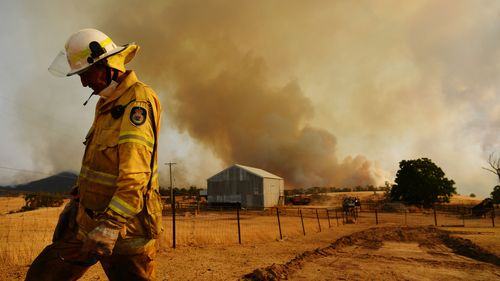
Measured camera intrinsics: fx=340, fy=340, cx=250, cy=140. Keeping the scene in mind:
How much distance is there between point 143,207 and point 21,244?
8533 millimetres

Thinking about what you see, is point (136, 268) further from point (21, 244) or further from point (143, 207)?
point (21, 244)

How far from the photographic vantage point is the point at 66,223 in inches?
109

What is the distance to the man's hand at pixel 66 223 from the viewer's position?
268cm

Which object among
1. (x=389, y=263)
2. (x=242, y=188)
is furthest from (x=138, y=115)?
(x=242, y=188)

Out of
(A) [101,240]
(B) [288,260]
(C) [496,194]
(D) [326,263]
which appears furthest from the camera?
(C) [496,194]

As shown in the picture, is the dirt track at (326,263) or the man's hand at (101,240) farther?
the dirt track at (326,263)

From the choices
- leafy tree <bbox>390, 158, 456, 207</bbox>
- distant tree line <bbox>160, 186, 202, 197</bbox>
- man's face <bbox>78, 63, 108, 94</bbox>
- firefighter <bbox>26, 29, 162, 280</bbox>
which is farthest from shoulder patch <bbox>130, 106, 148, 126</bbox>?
distant tree line <bbox>160, 186, 202, 197</bbox>

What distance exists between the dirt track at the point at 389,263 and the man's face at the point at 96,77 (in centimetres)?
542

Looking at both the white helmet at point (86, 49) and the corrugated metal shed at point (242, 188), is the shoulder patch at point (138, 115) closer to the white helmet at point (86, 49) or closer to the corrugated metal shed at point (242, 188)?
the white helmet at point (86, 49)

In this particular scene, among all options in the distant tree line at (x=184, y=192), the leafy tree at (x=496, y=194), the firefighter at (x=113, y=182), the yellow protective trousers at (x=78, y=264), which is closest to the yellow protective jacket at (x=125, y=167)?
the firefighter at (x=113, y=182)

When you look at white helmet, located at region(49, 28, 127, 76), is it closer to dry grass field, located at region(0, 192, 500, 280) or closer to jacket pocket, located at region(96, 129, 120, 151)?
jacket pocket, located at region(96, 129, 120, 151)

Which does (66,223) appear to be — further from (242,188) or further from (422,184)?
(422,184)

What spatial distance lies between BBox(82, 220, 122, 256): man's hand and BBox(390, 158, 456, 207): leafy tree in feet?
178

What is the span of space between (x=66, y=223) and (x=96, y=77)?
121 cm
